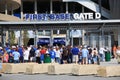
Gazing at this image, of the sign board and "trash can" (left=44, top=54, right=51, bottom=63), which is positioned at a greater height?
the sign board

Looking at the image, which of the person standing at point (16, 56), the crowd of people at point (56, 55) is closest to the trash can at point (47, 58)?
the crowd of people at point (56, 55)

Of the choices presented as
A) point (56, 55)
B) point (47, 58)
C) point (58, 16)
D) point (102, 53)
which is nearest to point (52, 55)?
point (56, 55)

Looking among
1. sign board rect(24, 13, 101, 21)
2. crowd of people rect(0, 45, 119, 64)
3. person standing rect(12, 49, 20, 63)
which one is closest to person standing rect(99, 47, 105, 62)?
crowd of people rect(0, 45, 119, 64)

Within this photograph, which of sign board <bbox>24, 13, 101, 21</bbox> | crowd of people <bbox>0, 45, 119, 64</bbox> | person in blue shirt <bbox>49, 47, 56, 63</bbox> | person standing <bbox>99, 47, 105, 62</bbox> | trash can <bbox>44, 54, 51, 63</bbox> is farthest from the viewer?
sign board <bbox>24, 13, 101, 21</bbox>

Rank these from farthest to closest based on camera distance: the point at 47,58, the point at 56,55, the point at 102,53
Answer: the point at 102,53 < the point at 56,55 < the point at 47,58

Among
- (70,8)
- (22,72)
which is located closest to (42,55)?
(22,72)

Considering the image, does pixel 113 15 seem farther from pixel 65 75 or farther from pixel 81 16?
pixel 65 75

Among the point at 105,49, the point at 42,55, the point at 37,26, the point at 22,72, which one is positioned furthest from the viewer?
the point at 105,49

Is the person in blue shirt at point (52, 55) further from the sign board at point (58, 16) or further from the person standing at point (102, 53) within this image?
the sign board at point (58, 16)

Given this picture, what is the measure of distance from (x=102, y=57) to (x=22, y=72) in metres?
15.0

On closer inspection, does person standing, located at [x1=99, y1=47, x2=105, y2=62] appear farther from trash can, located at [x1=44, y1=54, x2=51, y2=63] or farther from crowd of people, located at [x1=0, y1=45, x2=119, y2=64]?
trash can, located at [x1=44, y1=54, x2=51, y2=63]

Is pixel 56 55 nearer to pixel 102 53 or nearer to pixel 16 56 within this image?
pixel 16 56

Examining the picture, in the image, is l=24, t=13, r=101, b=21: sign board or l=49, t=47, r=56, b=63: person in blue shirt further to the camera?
l=24, t=13, r=101, b=21: sign board

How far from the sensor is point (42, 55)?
102ft
